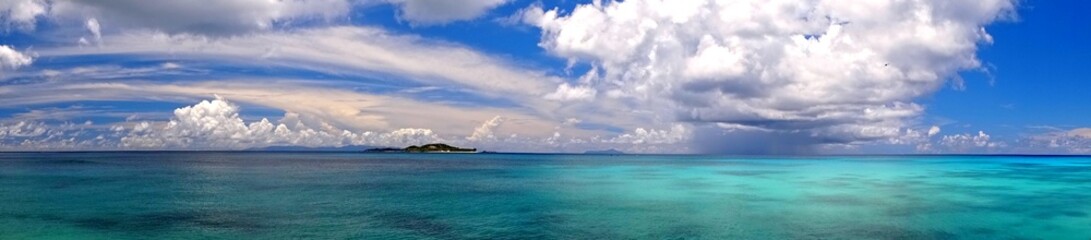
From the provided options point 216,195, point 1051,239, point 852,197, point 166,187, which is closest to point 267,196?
point 216,195

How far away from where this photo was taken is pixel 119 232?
83.6ft

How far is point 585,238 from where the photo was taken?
24.5 meters

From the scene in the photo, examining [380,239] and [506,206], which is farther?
[506,206]

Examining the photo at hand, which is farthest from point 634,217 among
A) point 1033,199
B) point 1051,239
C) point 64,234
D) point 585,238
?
point 1033,199

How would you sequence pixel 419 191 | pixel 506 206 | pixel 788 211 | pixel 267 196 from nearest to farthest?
1. pixel 788 211
2. pixel 506 206
3. pixel 267 196
4. pixel 419 191

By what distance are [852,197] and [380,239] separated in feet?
102

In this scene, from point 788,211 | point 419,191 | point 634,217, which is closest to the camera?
point 634,217

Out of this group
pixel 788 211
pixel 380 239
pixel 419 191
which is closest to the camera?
pixel 380 239

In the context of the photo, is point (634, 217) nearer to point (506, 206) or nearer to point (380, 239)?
point (506, 206)

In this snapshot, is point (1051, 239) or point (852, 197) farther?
point (852, 197)

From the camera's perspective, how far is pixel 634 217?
30828mm

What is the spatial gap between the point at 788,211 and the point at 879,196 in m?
13.9

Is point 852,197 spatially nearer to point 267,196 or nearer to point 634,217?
point 634,217

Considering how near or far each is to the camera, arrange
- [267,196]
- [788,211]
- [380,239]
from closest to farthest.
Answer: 1. [380,239]
2. [788,211]
3. [267,196]
